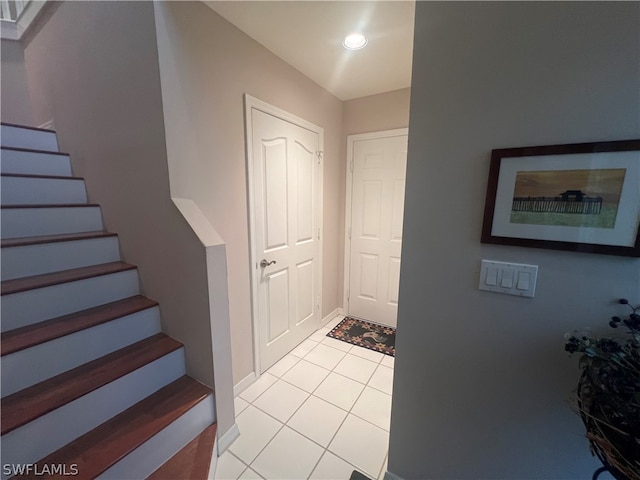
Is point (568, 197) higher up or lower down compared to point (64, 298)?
higher up

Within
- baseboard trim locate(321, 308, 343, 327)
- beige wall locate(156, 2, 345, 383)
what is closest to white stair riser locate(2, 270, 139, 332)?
beige wall locate(156, 2, 345, 383)

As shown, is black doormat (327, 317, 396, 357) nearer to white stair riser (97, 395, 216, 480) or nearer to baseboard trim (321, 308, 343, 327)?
baseboard trim (321, 308, 343, 327)

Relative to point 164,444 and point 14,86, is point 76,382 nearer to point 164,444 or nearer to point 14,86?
point 164,444

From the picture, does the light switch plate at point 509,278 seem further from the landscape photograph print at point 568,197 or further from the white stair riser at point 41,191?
the white stair riser at point 41,191

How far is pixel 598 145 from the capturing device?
72cm

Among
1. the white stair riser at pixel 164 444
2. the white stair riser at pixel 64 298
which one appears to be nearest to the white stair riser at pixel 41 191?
the white stair riser at pixel 64 298

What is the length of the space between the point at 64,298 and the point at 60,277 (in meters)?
0.14

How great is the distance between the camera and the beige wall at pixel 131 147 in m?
1.35

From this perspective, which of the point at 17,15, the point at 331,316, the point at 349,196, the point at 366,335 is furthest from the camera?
the point at 331,316

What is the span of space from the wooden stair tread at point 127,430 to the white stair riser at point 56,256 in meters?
1.01

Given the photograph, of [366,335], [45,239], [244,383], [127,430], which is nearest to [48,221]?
[45,239]

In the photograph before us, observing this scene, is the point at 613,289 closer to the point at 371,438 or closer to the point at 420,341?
the point at 420,341

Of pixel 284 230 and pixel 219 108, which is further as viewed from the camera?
pixel 284 230

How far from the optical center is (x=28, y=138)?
2143 millimetres
